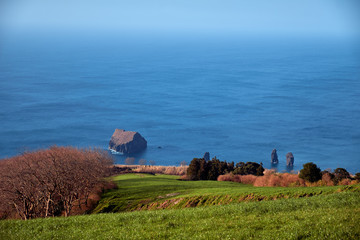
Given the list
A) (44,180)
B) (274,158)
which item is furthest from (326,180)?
(274,158)

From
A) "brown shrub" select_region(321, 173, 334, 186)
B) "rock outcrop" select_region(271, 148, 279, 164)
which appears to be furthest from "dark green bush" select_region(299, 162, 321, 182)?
"rock outcrop" select_region(271, 148, 279, 164)

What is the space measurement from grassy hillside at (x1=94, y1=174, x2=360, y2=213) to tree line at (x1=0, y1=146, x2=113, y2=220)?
13.3 feet

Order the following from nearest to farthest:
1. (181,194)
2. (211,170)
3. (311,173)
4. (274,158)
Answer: (181,194)
(311,173)
(211,170)
(274,158)

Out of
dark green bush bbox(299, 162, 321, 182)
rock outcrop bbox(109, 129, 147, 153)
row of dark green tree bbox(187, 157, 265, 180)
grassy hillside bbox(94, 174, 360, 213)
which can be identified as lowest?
grassy hillside bbox(94, 174, 360, 213)

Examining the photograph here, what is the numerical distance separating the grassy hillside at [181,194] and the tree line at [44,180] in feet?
13.3

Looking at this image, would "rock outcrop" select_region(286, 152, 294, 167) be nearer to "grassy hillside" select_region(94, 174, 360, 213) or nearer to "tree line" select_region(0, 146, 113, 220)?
"grassy hillside" select_region(94, 174, 360, 213)

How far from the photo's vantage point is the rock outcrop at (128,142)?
14900 centimetres

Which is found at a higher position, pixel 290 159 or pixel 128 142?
pixel 128 142

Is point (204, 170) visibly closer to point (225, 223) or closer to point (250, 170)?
point (250, 170)

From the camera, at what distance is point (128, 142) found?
488 feet

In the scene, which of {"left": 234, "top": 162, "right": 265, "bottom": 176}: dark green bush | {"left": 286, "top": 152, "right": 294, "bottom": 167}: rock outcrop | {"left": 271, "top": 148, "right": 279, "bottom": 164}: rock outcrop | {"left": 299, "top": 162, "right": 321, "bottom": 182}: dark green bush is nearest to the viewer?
{"left": 299, "top": 162, "right": 321, "bottom": 182}: dark green bush

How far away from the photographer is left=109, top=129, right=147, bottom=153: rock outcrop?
149000 millimetres

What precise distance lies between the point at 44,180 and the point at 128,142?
4516 inches

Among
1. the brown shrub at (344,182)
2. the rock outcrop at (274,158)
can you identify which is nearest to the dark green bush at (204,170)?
the brown shrub at (344,182)
